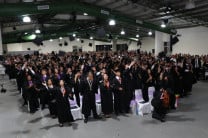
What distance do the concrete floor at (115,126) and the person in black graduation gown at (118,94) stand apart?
48cm

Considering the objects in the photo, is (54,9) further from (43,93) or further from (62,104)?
(62,104)

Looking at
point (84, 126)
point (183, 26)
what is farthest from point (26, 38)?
point (84, 126)

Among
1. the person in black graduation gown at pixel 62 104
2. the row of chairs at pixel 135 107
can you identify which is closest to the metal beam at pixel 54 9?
the person in black graduation gown at pixel 62 104

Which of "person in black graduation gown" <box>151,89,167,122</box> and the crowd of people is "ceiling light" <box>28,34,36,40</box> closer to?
the crowd of people

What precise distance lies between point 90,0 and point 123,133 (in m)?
7.90


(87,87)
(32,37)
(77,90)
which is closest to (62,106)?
(87,87)

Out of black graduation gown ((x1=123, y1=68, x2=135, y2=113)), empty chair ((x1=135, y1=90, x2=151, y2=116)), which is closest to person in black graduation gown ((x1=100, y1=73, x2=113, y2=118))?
black graduation gown ((x1=123, y1=68, x2=135, y2=113))

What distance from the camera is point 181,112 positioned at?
8.16 m

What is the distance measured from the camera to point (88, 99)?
24.6 ft

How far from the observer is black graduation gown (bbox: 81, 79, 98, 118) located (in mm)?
7473

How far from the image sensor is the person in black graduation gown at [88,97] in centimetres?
747

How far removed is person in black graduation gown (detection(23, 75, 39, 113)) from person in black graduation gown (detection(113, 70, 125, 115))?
10.6 ft

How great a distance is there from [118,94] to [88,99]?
1.23 meters

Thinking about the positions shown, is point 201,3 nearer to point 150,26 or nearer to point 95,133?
point 150,26
